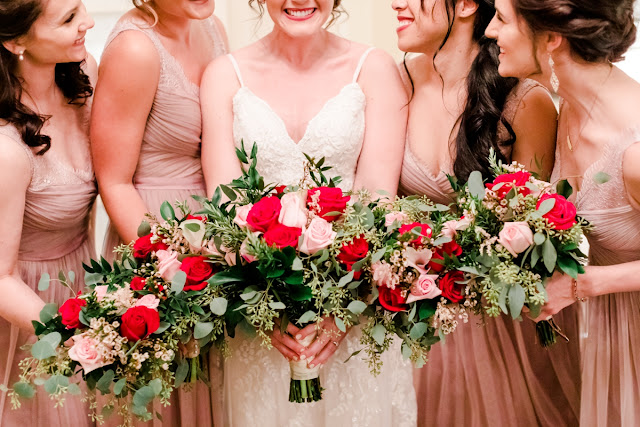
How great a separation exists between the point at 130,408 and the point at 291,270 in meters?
0.56

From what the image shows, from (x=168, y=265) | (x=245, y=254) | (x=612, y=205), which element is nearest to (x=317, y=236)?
(x=245, y=254)

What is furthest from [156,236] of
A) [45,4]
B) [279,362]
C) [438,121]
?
[438,121]

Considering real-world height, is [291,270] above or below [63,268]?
above

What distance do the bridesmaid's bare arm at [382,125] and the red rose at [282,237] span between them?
0.73 meters

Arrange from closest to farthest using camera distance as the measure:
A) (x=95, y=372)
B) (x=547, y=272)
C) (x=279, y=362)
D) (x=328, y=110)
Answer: (x=95, y=372)
(x=547, y=272)
(x=279, y=362)
(x=328, y=110)

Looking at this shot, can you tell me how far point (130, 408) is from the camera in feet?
6.27

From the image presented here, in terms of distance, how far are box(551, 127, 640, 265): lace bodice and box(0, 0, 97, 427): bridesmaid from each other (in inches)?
67.3

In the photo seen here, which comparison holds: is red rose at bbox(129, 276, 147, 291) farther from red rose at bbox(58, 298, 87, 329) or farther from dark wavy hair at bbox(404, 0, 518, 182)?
dark wavy hair at bbox(404, 0, 518, 182)

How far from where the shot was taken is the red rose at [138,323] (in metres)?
1.82

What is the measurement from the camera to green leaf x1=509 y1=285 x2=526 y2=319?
1.87 m

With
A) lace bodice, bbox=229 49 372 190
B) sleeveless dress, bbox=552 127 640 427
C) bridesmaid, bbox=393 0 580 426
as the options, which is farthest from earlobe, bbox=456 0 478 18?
Answer: sleeveless dress, bbox=552 127 640 427

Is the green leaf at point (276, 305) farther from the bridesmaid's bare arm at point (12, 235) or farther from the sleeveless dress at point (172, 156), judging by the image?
the bridesmaid's bare arm at point (12, 235)

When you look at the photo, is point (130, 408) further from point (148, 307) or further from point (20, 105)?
point (20, 105)

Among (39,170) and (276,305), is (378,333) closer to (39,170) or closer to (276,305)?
(276,305)
